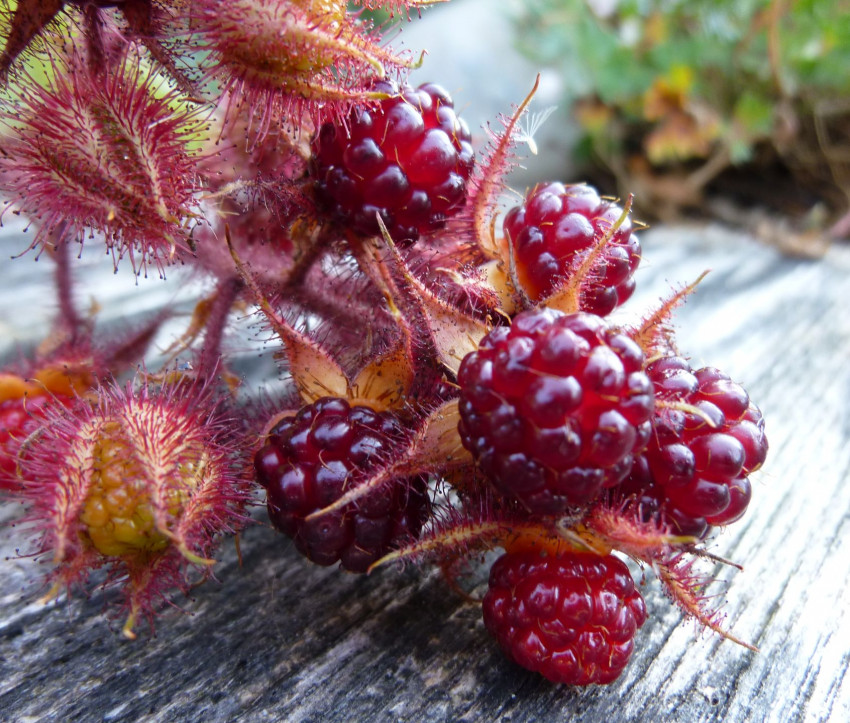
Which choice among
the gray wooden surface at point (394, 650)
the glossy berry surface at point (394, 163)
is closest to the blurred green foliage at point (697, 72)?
the gray wooden surface at point (394, 650)

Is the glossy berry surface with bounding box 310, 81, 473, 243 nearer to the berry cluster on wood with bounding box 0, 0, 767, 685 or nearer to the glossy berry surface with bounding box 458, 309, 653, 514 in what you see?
the berry cluster on wood with bounding box 0, 0, 767, 685

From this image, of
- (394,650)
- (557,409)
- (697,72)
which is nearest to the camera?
(557,409)

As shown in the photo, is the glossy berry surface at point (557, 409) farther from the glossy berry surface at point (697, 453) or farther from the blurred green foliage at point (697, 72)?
the blurred green foliage at point (697, 72)

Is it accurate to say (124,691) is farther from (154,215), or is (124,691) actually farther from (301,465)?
(154,215)

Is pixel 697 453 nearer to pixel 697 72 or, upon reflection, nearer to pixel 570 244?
pixel 570 244

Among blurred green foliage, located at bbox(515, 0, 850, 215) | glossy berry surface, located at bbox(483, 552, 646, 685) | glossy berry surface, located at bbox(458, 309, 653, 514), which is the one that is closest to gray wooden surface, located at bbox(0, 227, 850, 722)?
glossy berry surface, located at bbox(483, 552, 646, 685)

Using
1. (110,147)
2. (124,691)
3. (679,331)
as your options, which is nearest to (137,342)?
(110,147)

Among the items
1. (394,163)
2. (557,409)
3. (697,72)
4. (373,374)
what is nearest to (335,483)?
(373,374)
